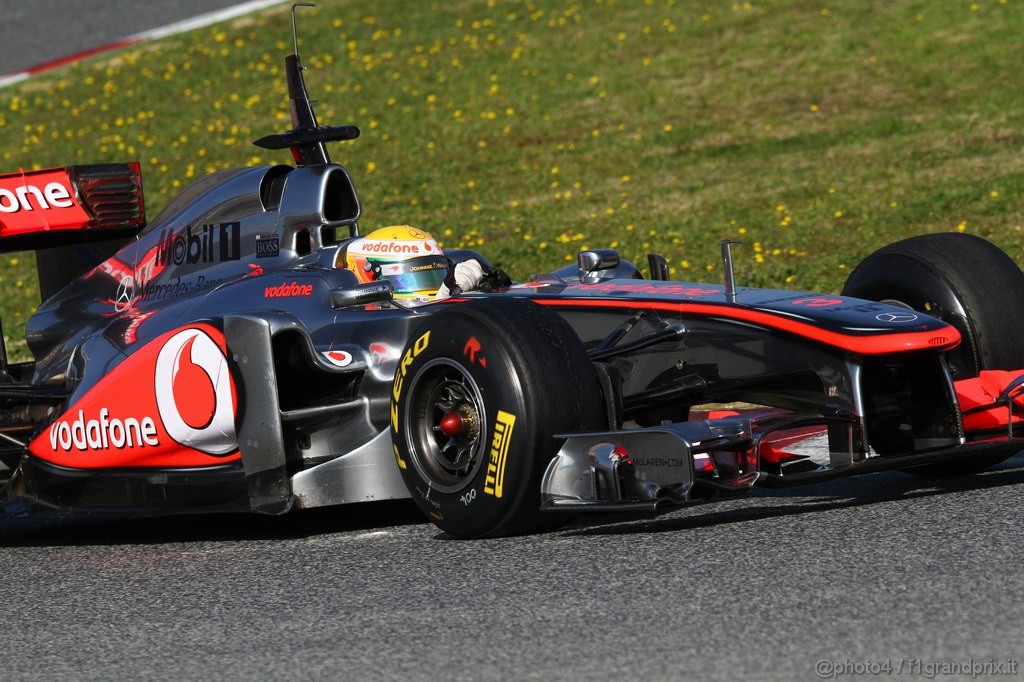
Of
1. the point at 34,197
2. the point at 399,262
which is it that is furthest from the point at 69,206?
the point at 399,262

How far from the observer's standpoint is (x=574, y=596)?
4387 millimetres

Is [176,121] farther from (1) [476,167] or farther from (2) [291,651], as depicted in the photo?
(2) [291,651]

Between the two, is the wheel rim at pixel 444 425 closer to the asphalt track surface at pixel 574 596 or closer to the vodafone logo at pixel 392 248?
the asphalt track surface at pixel 574 596

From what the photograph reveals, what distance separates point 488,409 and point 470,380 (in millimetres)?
157

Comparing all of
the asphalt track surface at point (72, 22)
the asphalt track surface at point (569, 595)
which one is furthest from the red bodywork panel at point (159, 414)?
the asphalt track surface at point (72, 22)

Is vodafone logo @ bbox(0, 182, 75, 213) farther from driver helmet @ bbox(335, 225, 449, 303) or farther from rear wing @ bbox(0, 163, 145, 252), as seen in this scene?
driver helmet @ bbox(335, 225, 449, 303)

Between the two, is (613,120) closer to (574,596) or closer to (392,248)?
(392,248)

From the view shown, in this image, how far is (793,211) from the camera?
13.5 meters

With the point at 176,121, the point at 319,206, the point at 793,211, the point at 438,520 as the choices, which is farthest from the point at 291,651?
the point at 176,121

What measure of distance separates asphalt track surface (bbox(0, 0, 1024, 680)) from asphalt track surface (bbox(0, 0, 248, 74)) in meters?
17.9

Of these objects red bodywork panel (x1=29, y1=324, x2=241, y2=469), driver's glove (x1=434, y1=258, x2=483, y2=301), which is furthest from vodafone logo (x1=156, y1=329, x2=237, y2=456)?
driver's glove (x1=434, y1=258, x2=483, y2=301)

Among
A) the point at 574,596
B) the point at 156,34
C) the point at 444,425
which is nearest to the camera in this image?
the point at 574,596

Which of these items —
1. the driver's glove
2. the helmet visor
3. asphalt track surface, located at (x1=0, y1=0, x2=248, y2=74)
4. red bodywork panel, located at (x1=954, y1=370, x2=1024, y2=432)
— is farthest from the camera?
asphalt track surface, located at (x1=0, y1=0, x2=248, y2=74)

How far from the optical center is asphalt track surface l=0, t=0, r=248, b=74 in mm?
22781
